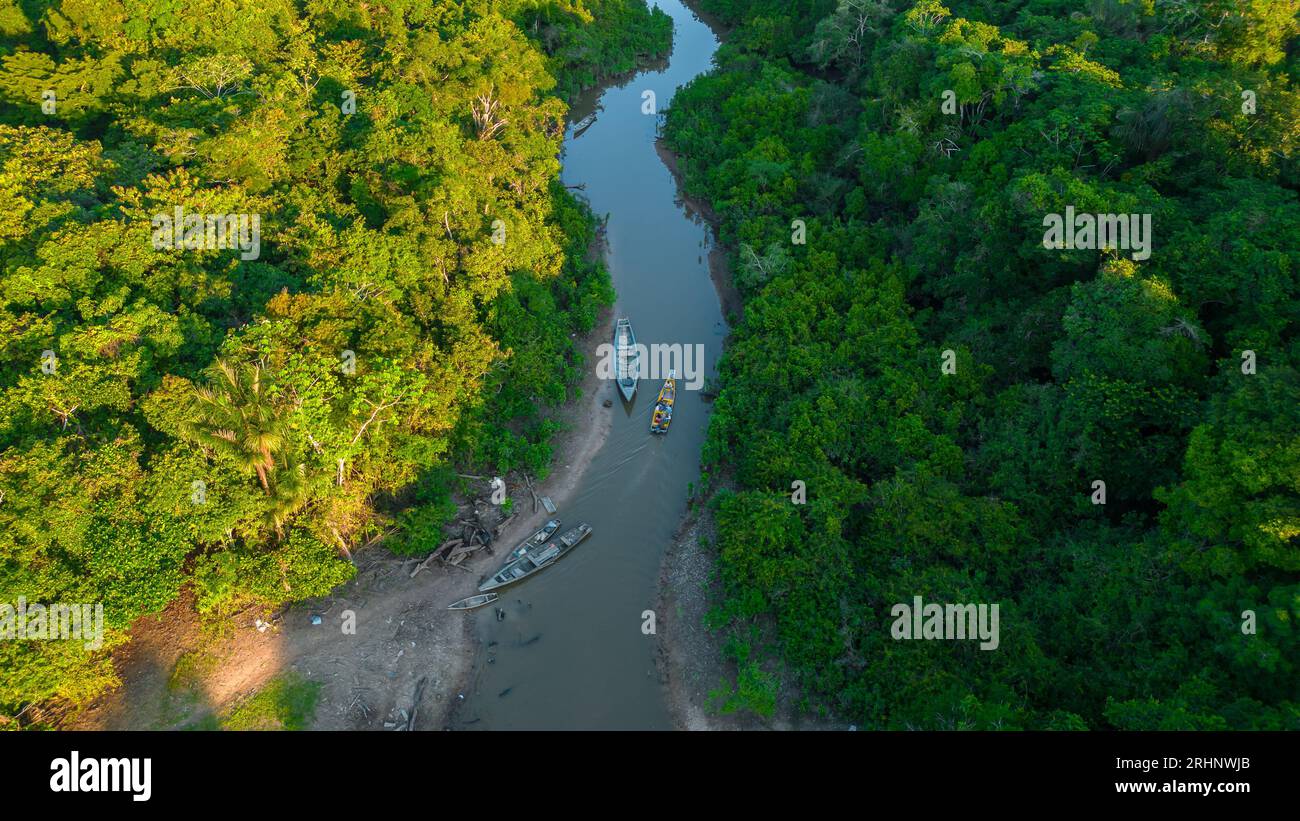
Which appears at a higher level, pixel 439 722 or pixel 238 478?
pixel 238 478

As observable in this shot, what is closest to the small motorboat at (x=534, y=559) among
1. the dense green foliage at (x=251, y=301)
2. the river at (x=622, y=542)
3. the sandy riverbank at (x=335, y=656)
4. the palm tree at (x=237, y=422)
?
the river at (x=622, y=542)


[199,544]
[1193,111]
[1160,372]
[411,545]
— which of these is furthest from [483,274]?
[1193,111]

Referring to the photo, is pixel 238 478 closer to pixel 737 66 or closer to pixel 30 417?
pixel 30 417

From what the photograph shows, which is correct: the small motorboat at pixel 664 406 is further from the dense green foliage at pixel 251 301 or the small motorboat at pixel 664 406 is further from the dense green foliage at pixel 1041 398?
the dense green foliage at pixel 251 301

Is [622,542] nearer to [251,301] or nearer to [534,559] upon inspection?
[534,559]

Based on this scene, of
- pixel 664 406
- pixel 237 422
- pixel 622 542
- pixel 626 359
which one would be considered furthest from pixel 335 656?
pixel 626 359

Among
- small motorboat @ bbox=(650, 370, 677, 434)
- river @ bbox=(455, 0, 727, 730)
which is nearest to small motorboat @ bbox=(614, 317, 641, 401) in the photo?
river @ bbox=(455, 0, 727, 730)

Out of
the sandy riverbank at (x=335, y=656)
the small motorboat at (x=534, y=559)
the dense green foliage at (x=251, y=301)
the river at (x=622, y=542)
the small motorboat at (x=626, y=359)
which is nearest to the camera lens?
the dense green foliage at (x=251, y=301)
